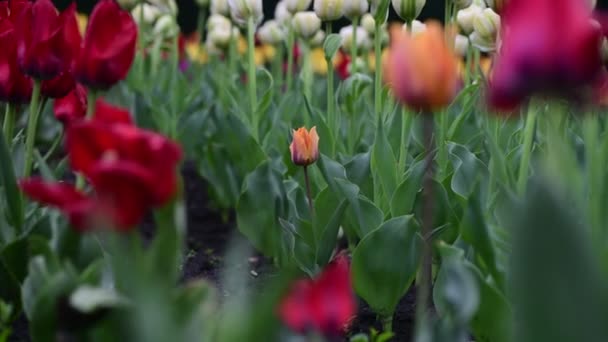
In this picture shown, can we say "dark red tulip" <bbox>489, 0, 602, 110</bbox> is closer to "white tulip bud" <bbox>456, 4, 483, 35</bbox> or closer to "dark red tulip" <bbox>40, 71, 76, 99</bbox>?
"dark red tulip" <bbox>40, 71, 76, 99</bbox>

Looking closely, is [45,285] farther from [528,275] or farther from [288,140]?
[288,140]

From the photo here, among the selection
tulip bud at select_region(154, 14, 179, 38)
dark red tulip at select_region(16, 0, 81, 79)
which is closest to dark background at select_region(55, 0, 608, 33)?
tulip bud at select_region(154, 14, 179, 38)

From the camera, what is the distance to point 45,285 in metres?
1.11

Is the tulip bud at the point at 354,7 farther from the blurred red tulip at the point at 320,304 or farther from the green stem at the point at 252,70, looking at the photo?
the blurred red tulip at the point at 320,304

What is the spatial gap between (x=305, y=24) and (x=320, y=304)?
1809 mm

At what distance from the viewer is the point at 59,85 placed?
1.58 meters

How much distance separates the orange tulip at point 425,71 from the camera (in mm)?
971

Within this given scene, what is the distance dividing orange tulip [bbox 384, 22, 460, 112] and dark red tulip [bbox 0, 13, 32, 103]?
2.52ft

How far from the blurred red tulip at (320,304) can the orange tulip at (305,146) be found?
0.92m

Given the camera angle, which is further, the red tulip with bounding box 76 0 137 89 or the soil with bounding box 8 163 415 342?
the soil with bounding box 8 163 415 342

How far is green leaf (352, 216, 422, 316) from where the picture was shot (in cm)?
164

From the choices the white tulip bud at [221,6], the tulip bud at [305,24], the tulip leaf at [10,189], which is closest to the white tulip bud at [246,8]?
the tulip bud at [305,24]

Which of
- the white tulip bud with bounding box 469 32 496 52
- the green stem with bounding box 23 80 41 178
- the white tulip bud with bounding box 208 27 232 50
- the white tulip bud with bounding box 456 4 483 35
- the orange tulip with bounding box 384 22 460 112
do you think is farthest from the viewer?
the white tulip bud with bounding box 208 27 232 50

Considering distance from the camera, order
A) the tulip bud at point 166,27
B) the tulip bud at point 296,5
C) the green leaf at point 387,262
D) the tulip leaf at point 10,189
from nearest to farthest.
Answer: the tulip leaf at point 10,189, the green leaf at point 387,262, the tulip bud at point 296,5, the tulip bud at point 166,27
